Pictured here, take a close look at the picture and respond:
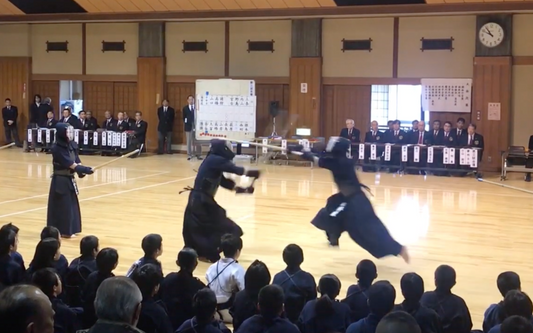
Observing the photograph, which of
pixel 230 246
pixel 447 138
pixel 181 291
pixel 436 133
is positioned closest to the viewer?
pixel 181 291

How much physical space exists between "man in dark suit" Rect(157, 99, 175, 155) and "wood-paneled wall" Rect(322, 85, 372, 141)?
4.80 meters

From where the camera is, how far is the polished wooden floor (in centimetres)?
787

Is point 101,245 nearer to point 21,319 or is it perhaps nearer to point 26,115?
point 21,319

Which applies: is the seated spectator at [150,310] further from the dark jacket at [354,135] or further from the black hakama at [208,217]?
the dark jacket at [354,135]

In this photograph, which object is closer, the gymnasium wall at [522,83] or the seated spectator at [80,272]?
the seated spectator at [80,272]

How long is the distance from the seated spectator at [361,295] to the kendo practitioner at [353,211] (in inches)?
87.0

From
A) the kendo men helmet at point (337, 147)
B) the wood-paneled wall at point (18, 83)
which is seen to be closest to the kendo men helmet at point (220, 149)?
the kendo men helmet at point (337, 147)

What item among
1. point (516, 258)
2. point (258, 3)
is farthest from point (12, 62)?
point (516, 258)

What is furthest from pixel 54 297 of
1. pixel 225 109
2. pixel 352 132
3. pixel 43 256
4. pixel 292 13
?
pixel 225 109

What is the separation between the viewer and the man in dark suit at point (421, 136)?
1739cm

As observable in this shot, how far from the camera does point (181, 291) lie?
4.91m

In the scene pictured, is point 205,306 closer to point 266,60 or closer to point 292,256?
point 292,256

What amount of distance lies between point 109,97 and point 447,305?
19038mm

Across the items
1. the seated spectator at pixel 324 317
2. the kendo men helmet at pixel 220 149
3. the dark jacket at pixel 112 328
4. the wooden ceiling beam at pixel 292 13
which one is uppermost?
the wooden ceiling beam at pixel 292 13
